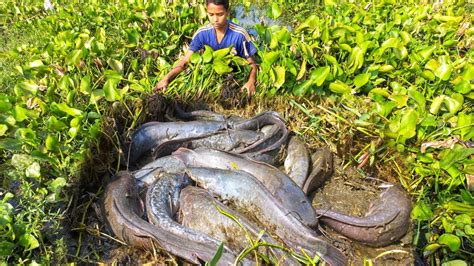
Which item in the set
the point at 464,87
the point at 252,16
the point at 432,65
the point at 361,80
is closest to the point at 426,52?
the point at 432,65

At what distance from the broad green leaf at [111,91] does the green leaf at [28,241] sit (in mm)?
1348

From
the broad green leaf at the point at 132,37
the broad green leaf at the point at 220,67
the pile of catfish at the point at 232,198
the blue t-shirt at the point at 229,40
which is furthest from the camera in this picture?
the broad green leaf at the point at 132,37

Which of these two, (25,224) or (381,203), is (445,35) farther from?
(25,224)

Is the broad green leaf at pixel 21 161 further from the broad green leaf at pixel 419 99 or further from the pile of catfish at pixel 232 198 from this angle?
the broad green leaf at pixel 419 99

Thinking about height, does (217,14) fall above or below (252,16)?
above

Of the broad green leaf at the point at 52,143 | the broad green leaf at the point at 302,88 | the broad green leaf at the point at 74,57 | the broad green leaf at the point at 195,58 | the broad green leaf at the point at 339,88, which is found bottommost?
the broad green leaf at the point at 302,88

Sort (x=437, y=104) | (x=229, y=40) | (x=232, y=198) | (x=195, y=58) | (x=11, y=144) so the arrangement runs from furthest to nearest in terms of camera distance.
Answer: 1. (x=229, y=40)
2. (x=195, y=58)
3. (x=437, y=104)
4. (x=232, y=198)
5. (x=11, y=144)

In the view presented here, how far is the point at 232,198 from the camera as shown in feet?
9.64

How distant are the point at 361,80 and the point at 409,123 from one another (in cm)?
90

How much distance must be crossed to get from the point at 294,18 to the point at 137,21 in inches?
128

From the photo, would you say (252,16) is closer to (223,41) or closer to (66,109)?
(223,41)

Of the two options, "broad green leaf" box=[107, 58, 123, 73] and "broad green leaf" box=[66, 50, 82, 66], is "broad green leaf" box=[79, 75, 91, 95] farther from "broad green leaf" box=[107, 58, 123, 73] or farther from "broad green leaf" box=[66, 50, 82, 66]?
"broad green leaf" box=[107, 58, 123, 73]

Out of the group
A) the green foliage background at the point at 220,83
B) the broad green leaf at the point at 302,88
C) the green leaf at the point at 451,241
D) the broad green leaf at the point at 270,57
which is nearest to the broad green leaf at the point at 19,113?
the green foliage background at the point at 220,83

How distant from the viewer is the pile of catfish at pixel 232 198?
251cm
